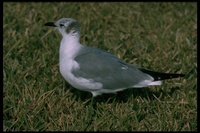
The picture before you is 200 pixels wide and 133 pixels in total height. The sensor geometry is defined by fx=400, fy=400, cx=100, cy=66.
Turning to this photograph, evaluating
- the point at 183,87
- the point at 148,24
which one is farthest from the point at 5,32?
the point at 183,87

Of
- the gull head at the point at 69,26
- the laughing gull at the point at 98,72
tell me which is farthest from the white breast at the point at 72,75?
the gull head at the point at 69,26

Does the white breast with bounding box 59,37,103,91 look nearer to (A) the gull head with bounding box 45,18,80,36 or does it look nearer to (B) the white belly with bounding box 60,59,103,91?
(B) the white belly with bounding box 60,59,103,91

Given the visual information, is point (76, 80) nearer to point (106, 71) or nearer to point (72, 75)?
point (72, 75)

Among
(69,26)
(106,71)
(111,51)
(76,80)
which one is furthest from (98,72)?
(111,51)

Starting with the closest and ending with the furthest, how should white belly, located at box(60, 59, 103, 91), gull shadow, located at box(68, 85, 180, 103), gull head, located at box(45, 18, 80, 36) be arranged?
white belly, located at box(60, 59, 103, 91) → gull head, located at box(45, 18, 80, 36) → gull shadow, located at box(68, 85, 180, 103)

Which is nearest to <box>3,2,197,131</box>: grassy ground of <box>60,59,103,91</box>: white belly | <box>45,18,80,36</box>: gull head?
<box>60,59,103,91</box>: white belly

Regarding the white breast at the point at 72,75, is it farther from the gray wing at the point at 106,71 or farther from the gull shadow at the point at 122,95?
the gull shadow at the point at 122,95
